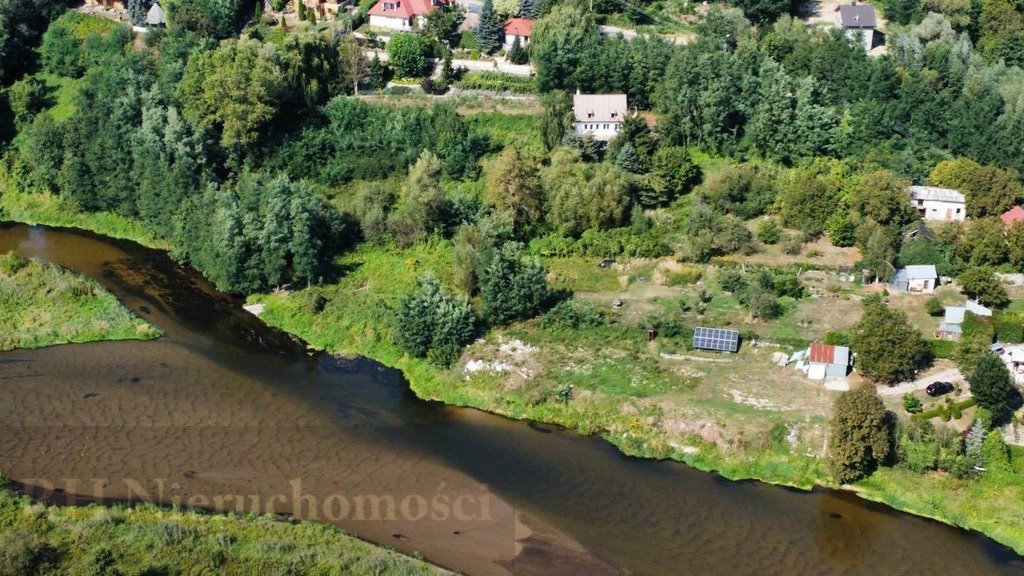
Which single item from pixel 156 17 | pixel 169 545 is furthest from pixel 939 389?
pixel 156 17

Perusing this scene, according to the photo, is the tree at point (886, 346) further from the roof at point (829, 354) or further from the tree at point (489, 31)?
the tree at point (489, 31)

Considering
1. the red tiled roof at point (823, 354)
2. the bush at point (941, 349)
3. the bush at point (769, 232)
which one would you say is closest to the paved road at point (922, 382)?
the bush at point (941, 349)

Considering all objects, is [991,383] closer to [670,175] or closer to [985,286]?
[985,286]

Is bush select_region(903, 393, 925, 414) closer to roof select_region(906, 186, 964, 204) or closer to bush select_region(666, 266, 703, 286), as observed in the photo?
bush select_region(666, 266, 703, 286)

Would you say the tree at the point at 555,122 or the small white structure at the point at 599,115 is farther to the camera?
the small white structure at the point at 599,115

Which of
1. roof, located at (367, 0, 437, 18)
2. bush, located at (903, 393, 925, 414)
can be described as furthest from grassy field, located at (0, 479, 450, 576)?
roof, located at (367, 0, 437, 18)

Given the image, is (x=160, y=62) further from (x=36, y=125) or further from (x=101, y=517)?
(x=101, y=517)

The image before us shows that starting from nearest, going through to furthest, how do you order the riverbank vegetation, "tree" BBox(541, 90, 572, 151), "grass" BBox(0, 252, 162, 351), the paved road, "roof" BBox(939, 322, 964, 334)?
the paved road, the riverbank vegetation, "roof" BBox(939, 322, 964, 334), "grass" BBox(0, 252, 162, 351), "tree" BBox(541, 90, 572, 151)
